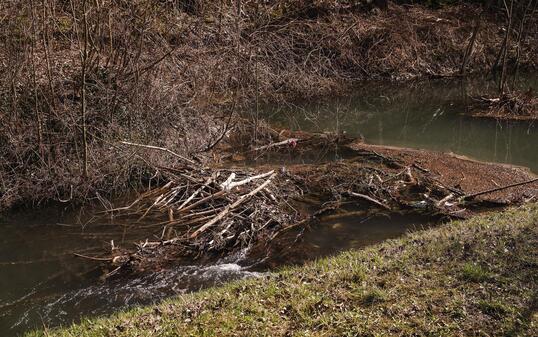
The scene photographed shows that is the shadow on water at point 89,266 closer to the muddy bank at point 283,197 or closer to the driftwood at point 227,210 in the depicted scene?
the muddy bank at point 283,197

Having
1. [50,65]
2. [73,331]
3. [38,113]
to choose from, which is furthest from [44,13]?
[73,331]

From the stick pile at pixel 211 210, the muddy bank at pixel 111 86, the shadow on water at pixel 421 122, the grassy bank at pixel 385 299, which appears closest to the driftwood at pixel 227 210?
the stick pile at pixel 211 210

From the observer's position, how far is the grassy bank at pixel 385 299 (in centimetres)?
576

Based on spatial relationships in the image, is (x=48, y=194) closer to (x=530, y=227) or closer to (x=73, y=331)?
(x=73, y=331)

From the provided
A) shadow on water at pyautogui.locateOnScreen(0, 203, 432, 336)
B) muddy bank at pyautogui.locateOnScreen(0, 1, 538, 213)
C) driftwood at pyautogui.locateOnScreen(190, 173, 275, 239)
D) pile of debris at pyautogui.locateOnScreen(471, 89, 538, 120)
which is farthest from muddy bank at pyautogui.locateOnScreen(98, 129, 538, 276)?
pile of debris at pyautogui.locateOnScreen(471, 89, 538, 120)

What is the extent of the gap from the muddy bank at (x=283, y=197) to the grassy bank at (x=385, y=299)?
109 inches

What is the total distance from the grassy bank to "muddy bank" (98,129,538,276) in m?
2.76

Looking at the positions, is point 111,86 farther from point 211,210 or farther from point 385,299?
point 385,299

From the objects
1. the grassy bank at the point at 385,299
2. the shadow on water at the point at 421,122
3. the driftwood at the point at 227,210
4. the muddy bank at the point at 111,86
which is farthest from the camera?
the shadow on water at the point at 421,122

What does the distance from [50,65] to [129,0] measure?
216 cm

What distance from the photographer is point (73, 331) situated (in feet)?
22.0

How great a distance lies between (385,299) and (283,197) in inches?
227

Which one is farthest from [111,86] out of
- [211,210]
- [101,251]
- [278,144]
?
[278,144]

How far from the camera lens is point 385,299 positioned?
6.25 metres
